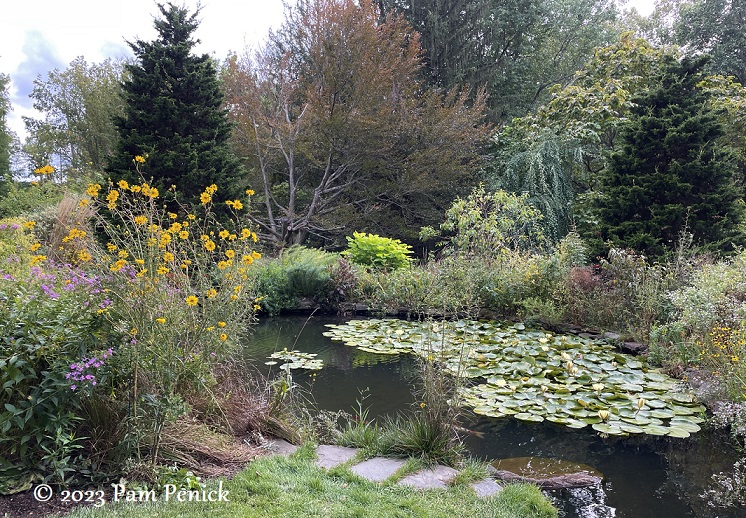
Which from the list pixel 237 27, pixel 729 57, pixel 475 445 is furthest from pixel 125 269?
pixel 729 57

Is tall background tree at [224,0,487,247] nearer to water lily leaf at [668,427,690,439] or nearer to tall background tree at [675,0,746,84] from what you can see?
tall background tree at [675,0,746,84]

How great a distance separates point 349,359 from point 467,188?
24.5 ft

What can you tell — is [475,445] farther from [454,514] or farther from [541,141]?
[541,141]

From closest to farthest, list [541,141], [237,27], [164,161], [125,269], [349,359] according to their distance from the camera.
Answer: [125,269], [349,359], [164,161], [541,141], [237,27]

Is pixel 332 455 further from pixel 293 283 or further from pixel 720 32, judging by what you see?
pixel 720 32

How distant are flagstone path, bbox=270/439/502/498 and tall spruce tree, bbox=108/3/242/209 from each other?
6.68 metres

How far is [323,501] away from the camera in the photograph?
80.4 inches

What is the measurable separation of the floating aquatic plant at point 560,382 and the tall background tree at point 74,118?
13903 millimetres

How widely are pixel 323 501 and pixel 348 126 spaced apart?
29.9 feet

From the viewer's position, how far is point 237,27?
12.2 metres

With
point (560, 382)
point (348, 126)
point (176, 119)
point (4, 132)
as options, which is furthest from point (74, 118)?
point (560, 382)

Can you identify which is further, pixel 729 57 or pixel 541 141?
pixel 729 57

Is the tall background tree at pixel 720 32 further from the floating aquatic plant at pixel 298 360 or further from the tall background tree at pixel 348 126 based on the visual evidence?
the floating aquatic plant at pixel 298 360

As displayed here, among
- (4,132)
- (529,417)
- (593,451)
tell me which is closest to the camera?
(593,451)
